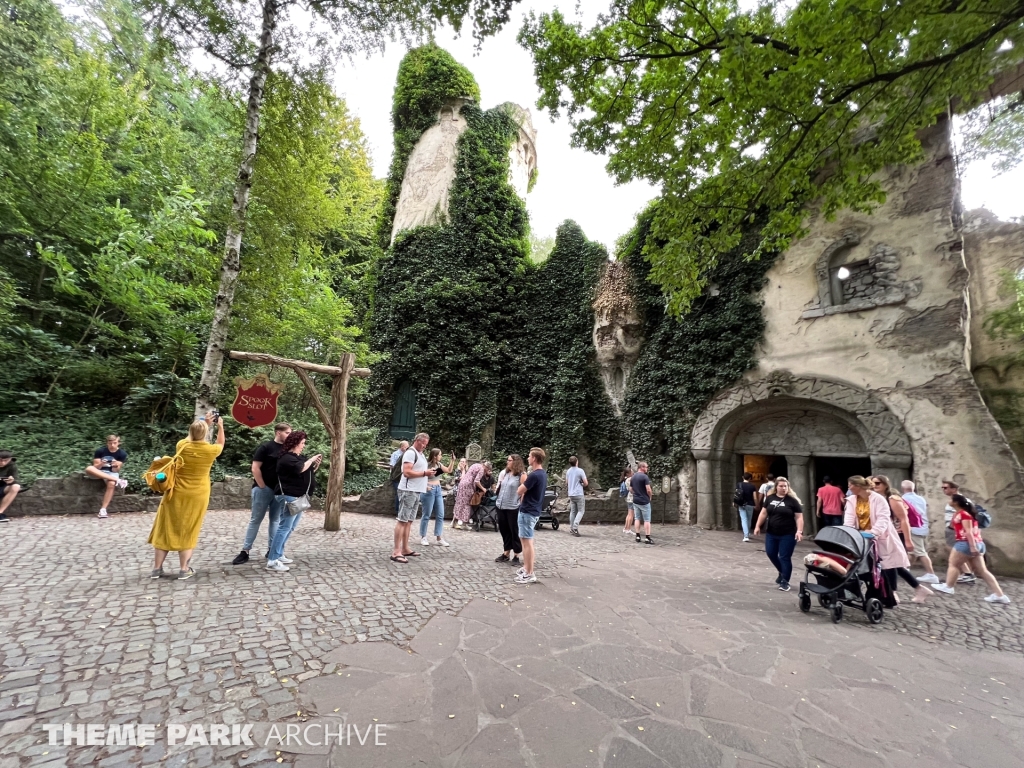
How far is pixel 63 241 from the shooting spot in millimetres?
9633

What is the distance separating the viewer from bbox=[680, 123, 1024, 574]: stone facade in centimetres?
792

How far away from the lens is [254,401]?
697 cm

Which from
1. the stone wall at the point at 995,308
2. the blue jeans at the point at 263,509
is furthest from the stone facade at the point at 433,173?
the stone wall at the point at 995,308

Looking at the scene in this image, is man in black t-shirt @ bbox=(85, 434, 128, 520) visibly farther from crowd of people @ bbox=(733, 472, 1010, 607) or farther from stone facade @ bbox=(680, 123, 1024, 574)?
stone facade @ bbox=(680, 123, 1024, 574)

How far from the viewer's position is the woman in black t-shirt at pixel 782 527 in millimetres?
5301

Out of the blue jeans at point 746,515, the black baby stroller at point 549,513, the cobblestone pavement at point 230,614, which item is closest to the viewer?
the cobblestone pavement at point 230,614

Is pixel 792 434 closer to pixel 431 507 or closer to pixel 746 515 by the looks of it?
pixel 746 515

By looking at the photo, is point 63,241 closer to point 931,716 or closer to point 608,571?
point 608,571

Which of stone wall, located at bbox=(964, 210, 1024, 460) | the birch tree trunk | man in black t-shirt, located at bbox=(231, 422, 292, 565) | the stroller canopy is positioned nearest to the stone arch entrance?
stone wall, located at bbox=(964, 210, 1024, 460)

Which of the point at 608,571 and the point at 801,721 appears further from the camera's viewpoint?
the point at 608,571

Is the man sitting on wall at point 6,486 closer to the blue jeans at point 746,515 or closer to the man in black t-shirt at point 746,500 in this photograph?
the blue jeans at point 746,515

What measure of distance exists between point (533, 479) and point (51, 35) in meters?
16.4

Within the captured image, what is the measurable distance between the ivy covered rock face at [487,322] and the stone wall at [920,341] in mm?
6269

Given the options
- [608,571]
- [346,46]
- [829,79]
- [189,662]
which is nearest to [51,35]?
[346,46]
